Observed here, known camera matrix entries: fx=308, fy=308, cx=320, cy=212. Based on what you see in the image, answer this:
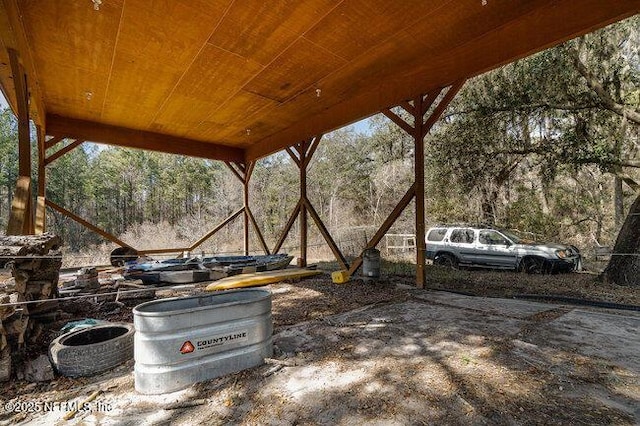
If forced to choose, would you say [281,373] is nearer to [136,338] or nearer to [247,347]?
[247,347]

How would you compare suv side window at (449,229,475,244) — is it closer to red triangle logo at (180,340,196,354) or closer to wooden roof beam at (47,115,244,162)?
wooden roof beam at (47,115,244,162)

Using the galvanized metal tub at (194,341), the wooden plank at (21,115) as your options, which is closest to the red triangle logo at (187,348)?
the galvanized metal tub at (194,341)

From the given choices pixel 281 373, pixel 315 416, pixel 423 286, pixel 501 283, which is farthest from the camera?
pixel 501 283

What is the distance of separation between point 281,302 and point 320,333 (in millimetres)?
1578

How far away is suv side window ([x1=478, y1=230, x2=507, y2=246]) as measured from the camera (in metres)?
7.80

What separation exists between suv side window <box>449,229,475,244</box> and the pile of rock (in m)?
8.53

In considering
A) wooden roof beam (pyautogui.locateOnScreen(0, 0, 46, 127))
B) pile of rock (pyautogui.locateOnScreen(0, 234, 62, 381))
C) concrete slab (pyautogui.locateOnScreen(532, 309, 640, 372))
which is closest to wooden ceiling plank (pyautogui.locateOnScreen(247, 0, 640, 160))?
concrete slab (pyautogui.locateOnScreen(532, 309, 640, 372))

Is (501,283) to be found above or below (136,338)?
below

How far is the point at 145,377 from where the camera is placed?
2.04m

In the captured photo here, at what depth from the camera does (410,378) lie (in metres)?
2.21

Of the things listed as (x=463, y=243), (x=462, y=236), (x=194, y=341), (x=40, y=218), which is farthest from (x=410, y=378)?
(x=462, y=236)

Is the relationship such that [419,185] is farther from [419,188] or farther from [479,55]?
[479,55]

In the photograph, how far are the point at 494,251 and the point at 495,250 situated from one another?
0.04 metres

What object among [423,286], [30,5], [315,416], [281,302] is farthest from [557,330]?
[30,5]
